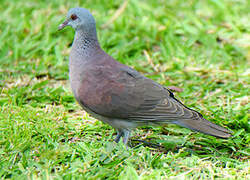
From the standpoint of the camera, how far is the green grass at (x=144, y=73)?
333cm

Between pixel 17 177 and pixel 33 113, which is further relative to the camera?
pixel 33 113

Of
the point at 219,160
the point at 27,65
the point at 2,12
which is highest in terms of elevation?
the point at 2,12

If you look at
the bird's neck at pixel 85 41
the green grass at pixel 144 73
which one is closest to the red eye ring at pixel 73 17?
the bird's neck at pixel 85 41

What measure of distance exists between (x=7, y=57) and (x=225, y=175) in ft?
11.4

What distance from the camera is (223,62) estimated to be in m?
5.68

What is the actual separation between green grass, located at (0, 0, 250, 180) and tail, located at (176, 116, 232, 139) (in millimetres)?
202

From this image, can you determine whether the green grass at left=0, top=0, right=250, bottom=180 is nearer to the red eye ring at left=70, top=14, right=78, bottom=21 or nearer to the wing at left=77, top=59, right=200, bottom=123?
the wing at left=77, top=59, right=200, bottom=123

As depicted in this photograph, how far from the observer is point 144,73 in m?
5.42

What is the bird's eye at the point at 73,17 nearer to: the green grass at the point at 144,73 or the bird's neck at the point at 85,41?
the bird's neck at the point at 85,41

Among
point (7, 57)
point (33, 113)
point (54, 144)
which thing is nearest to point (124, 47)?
point (7, 57)

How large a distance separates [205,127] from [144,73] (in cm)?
189

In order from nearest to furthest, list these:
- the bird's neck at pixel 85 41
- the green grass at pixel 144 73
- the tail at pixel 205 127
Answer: the green grass at pixel 144 73 → the tail at pixel 205 127 → the bird's neck at pixel 85 41

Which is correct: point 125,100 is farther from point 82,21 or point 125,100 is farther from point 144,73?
point 144,73

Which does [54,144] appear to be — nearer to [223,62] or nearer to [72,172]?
[72,172]
